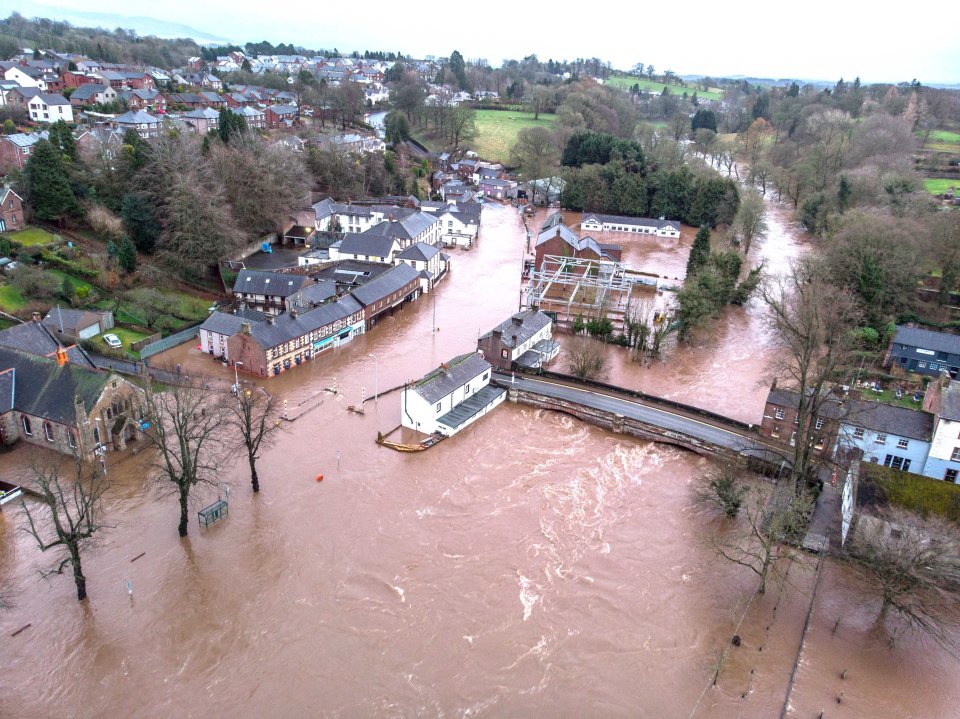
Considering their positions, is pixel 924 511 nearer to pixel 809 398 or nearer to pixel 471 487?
pixel 809 398

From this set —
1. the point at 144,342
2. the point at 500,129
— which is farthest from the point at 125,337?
the point at 500,129

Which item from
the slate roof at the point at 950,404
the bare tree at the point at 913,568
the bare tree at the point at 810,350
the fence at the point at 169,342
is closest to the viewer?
the bare tree at the point at 913,568

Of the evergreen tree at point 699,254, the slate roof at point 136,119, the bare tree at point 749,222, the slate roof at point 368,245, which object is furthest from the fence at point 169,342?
the bare tree at point 749,222

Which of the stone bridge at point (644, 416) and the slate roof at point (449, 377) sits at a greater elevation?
the slate roof at point (449, 377)

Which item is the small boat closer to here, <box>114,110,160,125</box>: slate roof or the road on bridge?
the road on bridge

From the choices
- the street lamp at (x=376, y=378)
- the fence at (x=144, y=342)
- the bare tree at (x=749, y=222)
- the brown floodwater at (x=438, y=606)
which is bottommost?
the brown floodwater at (x=438, y=606)

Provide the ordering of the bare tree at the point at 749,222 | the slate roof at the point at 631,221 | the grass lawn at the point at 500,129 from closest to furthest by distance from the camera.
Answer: the bare tree at the point at 749,222 → the slate roof at the point at 631,221 → the grass lawn at the point at 500,129

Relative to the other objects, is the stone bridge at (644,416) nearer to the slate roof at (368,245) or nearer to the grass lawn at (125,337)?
the slate roof at (368,245)
